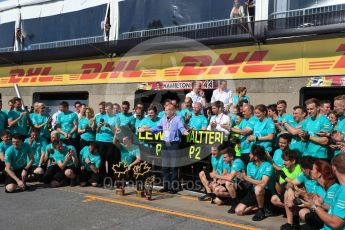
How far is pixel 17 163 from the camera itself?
8.44 metres

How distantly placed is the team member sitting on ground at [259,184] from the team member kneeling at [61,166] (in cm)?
404

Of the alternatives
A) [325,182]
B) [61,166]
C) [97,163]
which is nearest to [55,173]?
[61,166]

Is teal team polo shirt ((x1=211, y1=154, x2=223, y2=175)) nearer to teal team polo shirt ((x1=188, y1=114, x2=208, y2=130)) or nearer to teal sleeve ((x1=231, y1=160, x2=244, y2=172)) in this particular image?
teal sleeve ((x1=231, y1=160, x2=244, y2=172))

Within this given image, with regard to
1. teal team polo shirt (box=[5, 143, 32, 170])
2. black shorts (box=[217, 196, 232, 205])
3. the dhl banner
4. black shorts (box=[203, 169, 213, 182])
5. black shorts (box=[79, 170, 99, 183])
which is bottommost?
black shorts (box=[217, 196, 232, 205])

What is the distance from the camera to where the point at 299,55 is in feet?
37.4

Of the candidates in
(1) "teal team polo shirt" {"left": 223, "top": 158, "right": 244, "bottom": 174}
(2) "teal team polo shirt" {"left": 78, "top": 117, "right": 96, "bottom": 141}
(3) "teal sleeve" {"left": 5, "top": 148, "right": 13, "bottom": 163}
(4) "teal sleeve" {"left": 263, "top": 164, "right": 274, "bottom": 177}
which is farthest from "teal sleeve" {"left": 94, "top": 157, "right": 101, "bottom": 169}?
(4) "teal sleeve" {"left": 263, "top": 164, "right": 274, "bottom": 177}

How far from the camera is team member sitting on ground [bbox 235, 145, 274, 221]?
20.4 ft

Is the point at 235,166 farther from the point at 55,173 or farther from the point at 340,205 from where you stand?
the point at 55,173

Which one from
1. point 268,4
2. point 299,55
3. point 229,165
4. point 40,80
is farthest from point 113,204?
point 40,80

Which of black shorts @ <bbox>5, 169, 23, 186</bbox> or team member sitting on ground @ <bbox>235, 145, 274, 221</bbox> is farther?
black shorts @ <bbox>5, 169, 23, 186</bbox>

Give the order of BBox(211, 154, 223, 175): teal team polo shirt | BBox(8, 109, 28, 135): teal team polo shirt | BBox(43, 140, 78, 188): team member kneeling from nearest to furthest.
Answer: BBox(211, 154, 223, 175): teal team polo shirt
BBox(43, 140, 78, 188): team member kneeling
BBox(8, 109, 28, 135): teal team polo shirt

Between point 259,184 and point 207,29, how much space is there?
8.09 m

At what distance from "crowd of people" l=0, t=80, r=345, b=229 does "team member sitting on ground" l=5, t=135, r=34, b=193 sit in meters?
0.02

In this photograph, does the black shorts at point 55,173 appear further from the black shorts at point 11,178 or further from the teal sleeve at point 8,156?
the teal sleeve at point 8,156
